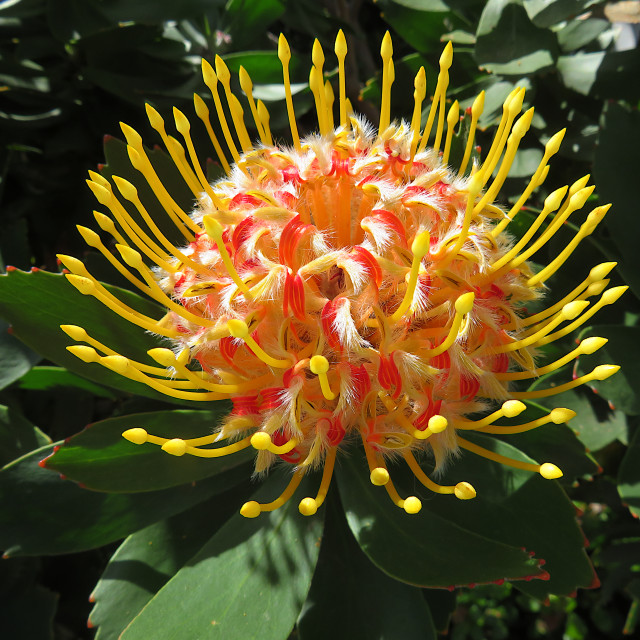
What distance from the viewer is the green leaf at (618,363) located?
3.05ft

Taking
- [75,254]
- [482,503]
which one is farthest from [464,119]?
[75,254]

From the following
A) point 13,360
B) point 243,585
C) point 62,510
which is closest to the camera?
point 243,585

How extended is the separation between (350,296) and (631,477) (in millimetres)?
581

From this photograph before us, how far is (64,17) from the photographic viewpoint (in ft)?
3.92

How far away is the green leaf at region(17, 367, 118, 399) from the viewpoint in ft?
3.72

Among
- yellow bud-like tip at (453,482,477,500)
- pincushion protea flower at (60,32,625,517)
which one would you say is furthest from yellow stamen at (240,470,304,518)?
yellow bud-like tip at (453,482,477,500)

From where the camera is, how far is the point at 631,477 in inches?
38.7

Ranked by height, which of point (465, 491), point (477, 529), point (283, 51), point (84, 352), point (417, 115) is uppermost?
point (283, 51)

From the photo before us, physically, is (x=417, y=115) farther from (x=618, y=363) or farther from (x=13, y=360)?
(x=13, y=360)

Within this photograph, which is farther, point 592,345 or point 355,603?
point 355,603

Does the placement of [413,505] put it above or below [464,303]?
below

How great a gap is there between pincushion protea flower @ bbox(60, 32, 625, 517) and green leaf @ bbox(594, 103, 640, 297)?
7.9 inches

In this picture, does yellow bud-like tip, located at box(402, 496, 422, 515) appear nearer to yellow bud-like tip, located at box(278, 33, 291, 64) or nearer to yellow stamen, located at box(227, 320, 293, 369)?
yellow stamen, located at box(227, 320, 293, 369)

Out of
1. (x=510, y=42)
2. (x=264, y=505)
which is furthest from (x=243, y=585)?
(x=510, y=42)
